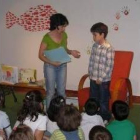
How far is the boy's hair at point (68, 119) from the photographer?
2.33 m

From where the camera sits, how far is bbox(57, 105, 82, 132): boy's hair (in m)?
2.33

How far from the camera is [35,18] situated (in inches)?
209

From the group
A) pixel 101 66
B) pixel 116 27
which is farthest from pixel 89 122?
pixel 116 27

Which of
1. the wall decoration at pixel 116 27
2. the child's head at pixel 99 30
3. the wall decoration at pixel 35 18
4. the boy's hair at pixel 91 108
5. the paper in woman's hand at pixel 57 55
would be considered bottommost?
the boy's hair at pixel 91 108

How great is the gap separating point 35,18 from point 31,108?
2.86m

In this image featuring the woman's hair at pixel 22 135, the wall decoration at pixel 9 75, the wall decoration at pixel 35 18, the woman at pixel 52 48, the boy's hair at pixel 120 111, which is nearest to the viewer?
the woman's hair at pixel 22 135

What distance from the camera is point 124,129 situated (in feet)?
8.79

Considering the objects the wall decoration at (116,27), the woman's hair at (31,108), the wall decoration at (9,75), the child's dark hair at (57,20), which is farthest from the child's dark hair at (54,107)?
the wall decoration at (116,27)

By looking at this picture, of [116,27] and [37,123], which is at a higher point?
[116,27]

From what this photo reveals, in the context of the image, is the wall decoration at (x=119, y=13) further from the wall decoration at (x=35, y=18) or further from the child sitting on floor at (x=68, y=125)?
the child sitting on floor at (x=68, y=125)

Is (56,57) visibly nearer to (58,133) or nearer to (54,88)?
(54,88)

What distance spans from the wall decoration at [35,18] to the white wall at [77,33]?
0.07 m

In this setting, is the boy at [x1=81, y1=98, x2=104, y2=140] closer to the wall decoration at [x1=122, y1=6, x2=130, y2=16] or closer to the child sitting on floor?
the child sitting on floor

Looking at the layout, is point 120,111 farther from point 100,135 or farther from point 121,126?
point 100,135
